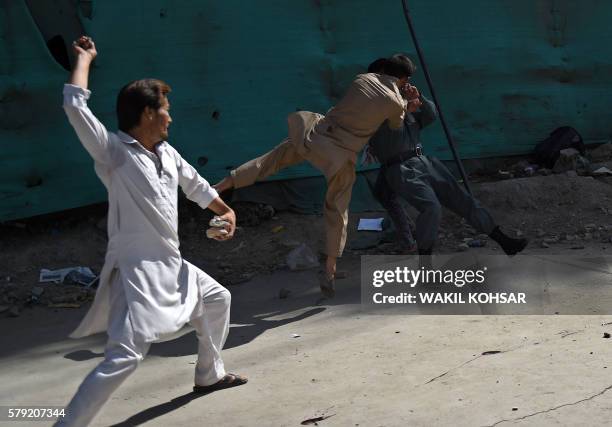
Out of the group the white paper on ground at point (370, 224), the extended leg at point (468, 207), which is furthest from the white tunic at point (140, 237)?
the white paper on ground at point (370, 224)

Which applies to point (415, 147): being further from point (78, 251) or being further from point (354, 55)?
point (78, 251)

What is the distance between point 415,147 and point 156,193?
9.11ft

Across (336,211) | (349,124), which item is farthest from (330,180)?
(349,124)

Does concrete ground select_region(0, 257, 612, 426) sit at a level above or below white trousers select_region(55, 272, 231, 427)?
below

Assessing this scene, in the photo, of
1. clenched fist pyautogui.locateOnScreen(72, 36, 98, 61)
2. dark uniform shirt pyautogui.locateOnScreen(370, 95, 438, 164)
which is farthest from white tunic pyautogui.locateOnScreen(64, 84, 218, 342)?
dark uniform shirt pyautogui.locateOnScreen(370, 95, 438, 164)

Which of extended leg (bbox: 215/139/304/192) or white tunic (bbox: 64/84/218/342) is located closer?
white tunic (bbox: 64/84/218/342)

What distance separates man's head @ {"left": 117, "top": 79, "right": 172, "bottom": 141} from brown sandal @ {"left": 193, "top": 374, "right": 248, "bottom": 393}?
49.4 inches

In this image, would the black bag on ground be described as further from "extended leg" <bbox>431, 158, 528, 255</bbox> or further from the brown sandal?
the brown sandal

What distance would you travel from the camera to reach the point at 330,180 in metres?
5.91

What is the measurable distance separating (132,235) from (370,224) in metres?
3.91

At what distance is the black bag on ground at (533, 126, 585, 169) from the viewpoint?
8.38 meters

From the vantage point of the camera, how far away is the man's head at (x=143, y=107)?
→ 390cm

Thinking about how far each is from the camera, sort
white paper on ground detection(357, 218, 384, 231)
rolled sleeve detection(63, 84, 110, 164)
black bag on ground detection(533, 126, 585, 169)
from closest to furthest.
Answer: rolled sleeve detection(63, 84, 110, 164) → white paper on ground detection(357, 218, 384, 231) → black bag on ground detection(533, 126, 585, 169)

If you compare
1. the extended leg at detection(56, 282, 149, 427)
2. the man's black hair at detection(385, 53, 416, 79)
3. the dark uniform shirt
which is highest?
the man's black hair at detection(385, 53, 416, 79)
